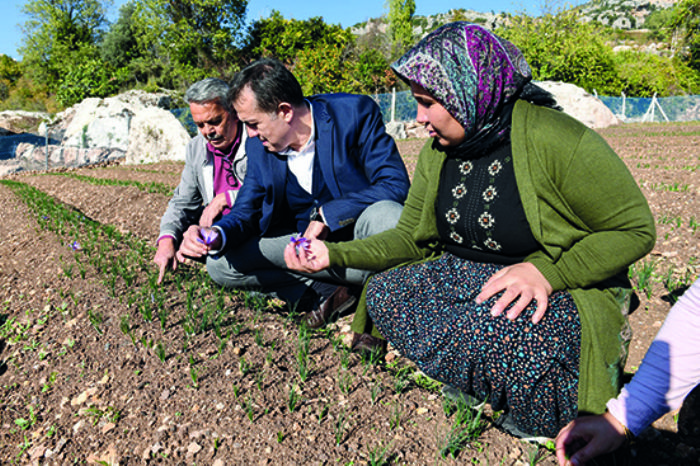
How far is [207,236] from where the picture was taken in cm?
289

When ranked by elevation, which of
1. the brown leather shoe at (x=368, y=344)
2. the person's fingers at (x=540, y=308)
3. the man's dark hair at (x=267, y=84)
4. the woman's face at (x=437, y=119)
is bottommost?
the brown leather shoe at (x=368, y=344)

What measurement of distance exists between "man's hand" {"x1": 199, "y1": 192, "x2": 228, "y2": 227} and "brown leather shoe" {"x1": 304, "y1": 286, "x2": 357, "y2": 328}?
41.4 inches

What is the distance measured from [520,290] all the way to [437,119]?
Answer: 0.76 metres

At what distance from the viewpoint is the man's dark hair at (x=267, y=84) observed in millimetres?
2902

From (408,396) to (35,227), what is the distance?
4875mm

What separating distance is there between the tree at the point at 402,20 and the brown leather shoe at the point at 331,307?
35.2m

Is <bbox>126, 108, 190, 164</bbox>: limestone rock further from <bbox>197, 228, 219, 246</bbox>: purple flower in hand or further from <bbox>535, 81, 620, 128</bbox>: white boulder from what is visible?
<bbox>535, 81, 620, 128</bbox>: white boulder

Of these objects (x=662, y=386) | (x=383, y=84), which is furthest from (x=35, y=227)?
(x=383, y=84)

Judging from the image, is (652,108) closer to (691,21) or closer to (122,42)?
(691,21)

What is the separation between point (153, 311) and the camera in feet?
10.3

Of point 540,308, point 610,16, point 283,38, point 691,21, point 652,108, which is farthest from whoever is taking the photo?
point 610,16

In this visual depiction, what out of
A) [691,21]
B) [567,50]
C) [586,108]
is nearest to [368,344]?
[586,108]

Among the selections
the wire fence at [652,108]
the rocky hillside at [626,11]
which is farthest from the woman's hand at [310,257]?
the rocky hillside at [626,11]

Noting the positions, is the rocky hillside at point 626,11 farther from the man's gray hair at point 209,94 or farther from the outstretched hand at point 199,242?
the outstretched hand at point 199,242
